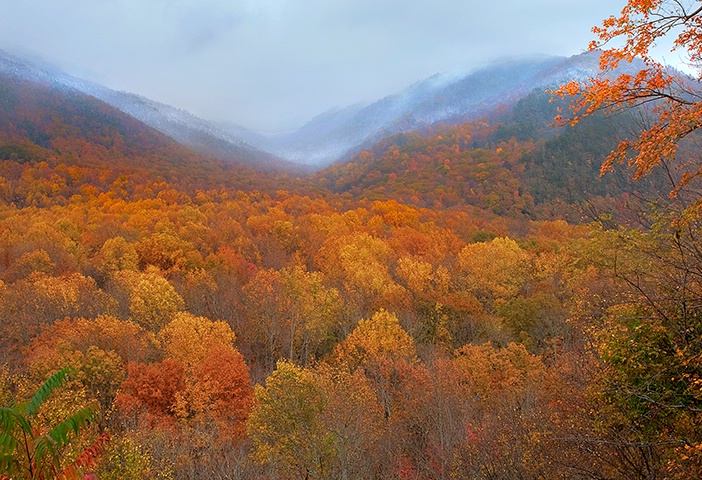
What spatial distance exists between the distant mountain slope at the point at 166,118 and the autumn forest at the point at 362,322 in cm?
4615

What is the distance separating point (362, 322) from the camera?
122 feet

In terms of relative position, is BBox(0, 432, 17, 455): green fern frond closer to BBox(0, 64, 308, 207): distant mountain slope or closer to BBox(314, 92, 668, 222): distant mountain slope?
BBox(314, 92, 668, 222): distant mountain slope

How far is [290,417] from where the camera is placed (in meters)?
20.9

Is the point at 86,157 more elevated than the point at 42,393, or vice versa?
the point at 86,157

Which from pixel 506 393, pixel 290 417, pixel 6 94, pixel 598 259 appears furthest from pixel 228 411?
pixel 6 94

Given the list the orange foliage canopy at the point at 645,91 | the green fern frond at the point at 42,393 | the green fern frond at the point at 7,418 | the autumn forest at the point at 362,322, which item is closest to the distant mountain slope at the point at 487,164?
the autumn forest at the point at 362,322

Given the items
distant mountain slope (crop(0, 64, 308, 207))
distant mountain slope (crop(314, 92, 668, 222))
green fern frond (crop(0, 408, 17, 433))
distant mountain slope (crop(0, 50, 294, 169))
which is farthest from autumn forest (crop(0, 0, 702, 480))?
distant mountain slope (crop(0, 50, 294, 169))

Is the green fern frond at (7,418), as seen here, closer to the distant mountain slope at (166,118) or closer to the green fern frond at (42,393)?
the green fern frond at (42,393)

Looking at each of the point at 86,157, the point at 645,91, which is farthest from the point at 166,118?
the point at 645,91

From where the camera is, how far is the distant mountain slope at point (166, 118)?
147125 mm

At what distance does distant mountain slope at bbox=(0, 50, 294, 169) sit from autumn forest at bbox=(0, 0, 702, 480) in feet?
151

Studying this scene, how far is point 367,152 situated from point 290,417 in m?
165

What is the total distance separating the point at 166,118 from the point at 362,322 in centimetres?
16586

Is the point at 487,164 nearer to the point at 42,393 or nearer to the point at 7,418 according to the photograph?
the point at 42,393
